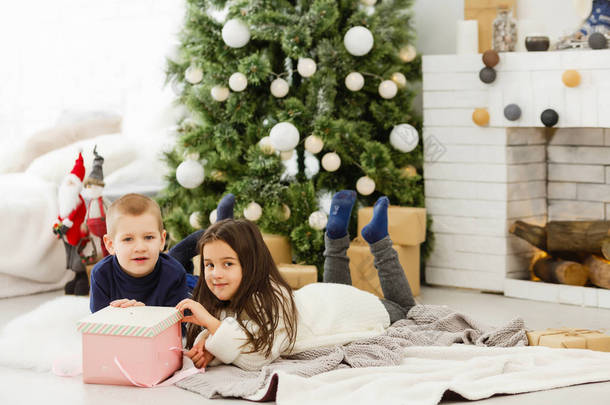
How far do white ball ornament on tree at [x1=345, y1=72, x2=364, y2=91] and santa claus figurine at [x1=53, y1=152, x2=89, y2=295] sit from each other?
3.90 ft

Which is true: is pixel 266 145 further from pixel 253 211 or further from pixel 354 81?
pixel 354 81

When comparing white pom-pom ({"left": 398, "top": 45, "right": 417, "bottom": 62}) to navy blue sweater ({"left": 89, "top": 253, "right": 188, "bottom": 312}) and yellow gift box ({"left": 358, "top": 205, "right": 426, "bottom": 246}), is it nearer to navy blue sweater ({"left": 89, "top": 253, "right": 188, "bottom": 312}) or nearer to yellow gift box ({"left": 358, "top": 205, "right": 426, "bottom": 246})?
yellow gift box ({"left": 358, "top": 205, "right": 426, "bottom": 246})

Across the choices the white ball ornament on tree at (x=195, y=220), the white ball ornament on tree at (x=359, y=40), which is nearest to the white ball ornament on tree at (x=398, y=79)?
the white ball ornament on tree at (x=359, y=40)

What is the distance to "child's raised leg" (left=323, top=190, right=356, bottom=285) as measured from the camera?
291 centimetres

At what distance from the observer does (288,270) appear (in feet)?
10.8

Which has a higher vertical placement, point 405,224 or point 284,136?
point 284,136

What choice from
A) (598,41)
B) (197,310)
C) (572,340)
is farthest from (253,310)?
(598,41)

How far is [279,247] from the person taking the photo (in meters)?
3.50

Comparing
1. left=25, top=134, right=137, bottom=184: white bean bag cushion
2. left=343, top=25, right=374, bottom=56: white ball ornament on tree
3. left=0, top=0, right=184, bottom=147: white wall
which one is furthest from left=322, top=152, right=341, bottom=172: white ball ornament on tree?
left=0, top=0, right=184, bottom=147: white wall

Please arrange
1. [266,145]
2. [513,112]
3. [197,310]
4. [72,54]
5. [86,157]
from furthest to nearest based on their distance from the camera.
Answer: [72,54]
[86,157]
[266,145]
[513,112]
[197,310]

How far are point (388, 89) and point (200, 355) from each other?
5.48 feet

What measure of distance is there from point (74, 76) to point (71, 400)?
3.27 meters

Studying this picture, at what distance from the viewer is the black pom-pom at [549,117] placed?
3.27m

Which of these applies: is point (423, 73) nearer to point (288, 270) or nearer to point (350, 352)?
point (288, 270)
